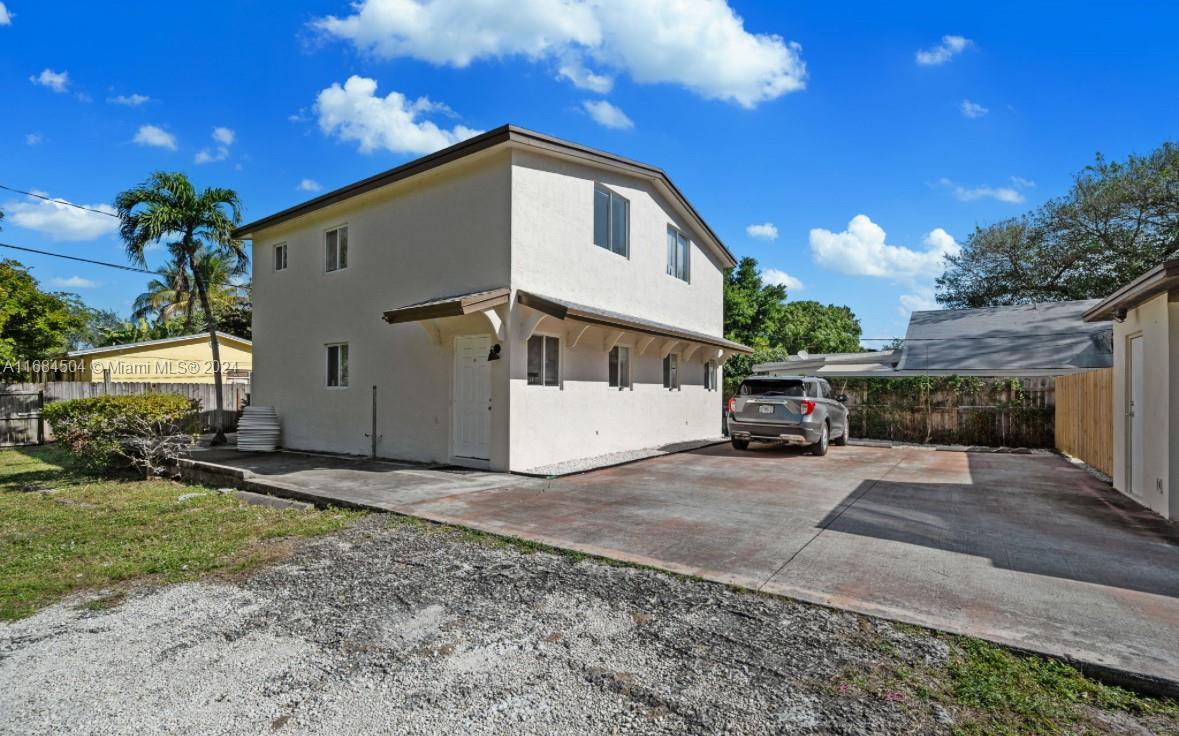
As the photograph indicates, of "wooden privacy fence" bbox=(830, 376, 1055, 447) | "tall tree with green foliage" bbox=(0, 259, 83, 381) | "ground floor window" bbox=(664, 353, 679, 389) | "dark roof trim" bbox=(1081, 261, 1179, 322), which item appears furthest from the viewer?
"tall tree with green foliage" bbox=(0, 259, 83, 381)

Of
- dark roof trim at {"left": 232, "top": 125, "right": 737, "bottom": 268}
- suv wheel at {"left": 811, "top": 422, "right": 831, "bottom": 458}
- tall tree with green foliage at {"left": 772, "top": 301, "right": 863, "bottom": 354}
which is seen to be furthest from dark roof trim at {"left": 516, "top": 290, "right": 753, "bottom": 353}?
tall tree with green foliage at {"left": 772, "top": 301, "right": 863, "bottom": 354}

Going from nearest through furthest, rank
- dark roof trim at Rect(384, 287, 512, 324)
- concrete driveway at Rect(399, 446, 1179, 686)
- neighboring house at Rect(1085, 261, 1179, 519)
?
concrete driveway at Rect(399, 446, 1179, 686) → neighboring house at Rect(1085, 261, 1179, 519) → dark roof trim at Rect(384, 287, 512, 324)

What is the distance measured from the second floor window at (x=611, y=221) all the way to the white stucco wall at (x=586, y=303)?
0.57 feet

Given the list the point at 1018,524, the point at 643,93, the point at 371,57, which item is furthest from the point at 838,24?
the point at 371,57

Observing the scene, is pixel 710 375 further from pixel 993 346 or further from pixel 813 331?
pixel 813 331

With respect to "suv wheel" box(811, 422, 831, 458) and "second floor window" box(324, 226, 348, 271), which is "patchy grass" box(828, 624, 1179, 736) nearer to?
"suv wheel" box(811, 422, 831, 458)

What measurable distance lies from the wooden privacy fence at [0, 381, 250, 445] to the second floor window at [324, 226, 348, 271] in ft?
19.2

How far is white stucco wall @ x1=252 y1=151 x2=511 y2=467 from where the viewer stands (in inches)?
398

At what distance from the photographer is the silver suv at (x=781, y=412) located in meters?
12.2

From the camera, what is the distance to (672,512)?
6906 mm

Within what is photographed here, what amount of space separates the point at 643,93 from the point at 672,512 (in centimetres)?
968

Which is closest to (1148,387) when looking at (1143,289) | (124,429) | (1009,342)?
(1143,289)

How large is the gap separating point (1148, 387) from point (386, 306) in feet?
40.0

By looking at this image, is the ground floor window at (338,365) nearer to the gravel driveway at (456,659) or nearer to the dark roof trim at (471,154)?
the dark roof trim at (471,154)
